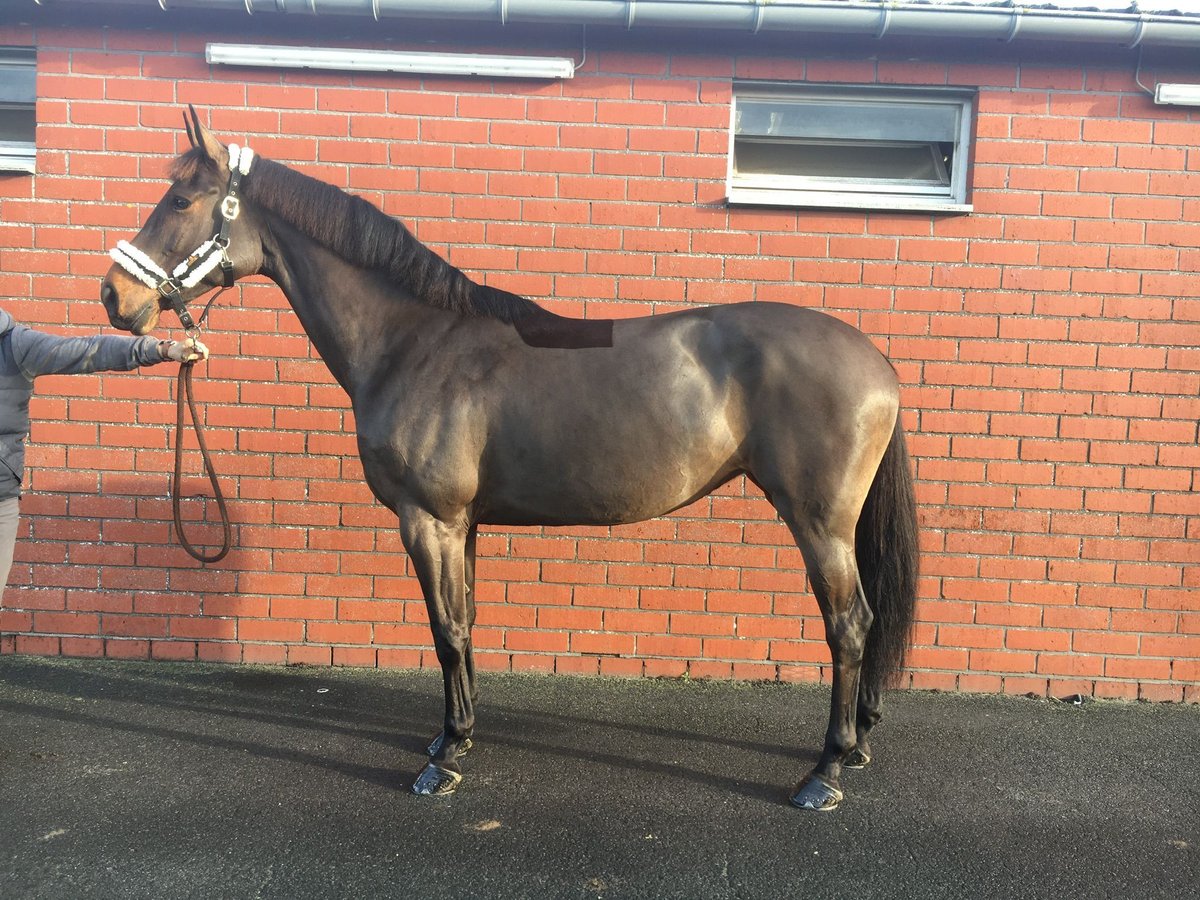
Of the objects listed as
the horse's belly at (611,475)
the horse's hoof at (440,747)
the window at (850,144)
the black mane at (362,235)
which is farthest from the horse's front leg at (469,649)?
the window at (850,144)

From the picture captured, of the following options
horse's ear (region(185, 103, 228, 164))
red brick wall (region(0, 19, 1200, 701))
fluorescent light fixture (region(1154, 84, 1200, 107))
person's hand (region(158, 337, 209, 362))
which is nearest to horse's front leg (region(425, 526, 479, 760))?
red brick wall (region(0, 19, 1200, 701))

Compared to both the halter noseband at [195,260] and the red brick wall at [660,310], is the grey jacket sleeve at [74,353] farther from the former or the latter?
the red brick wall at [660,310]

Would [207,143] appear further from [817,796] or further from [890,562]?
[817,796]

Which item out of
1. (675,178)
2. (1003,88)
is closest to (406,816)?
(675,178)

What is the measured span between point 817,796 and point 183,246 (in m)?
3.10

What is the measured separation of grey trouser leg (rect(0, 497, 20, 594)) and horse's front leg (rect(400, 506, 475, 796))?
1530 millimetres

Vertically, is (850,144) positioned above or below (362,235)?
above

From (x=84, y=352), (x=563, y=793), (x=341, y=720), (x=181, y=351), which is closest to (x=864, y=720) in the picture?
(x=563, y=793)

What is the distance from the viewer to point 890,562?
320 cm

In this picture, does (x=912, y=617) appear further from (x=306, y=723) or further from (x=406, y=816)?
(x=306, y=723)

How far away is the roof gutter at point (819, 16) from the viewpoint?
3.72 metres

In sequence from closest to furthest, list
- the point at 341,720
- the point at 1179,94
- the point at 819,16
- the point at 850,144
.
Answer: the point at 341,720, the point at 819,16, the point at 1179,94, the point at 850,144

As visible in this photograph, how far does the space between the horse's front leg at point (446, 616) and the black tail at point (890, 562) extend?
160 centimetres

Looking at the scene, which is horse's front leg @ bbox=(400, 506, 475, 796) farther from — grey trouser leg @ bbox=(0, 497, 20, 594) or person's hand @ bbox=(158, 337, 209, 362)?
grey trouser leg @ bbox=(0, 497, 20, 594)
